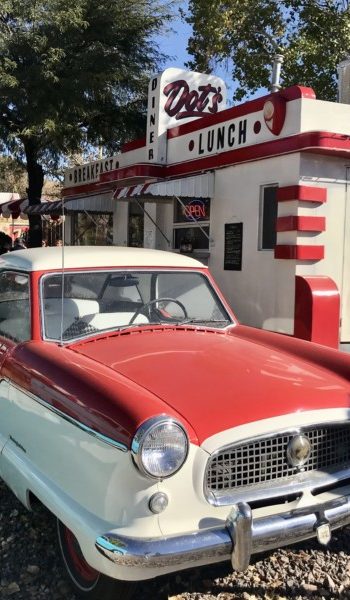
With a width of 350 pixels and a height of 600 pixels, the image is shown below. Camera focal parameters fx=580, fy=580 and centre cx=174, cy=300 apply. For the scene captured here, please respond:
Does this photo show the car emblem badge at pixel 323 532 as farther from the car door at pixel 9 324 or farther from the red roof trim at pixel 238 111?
the red roof trim at pixel 238 111

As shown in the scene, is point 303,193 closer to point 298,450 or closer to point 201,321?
point 201,321

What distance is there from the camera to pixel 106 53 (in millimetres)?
14055

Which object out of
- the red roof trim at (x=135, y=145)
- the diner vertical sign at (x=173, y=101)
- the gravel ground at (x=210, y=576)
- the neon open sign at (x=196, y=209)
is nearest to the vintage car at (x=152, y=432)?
the gravel ground at (x=210, y=576)

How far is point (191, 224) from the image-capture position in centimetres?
955

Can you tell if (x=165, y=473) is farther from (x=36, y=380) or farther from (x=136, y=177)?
(x=136, y=177)

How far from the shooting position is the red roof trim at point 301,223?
23.1 ft

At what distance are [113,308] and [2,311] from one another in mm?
852

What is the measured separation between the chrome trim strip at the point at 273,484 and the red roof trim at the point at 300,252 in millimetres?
4523

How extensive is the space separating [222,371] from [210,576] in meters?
1.04

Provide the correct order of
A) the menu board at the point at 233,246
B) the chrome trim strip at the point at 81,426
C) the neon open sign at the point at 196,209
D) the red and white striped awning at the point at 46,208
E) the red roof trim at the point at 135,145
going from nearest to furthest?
1. the chrome trim strip at the point at 81,426
2. the menu board at the point at 233,246
3. the neon open sign at the point at 196,209
4. the red roof trim at the point at 135,145
5. the red and white striped awning at the point at 46,208

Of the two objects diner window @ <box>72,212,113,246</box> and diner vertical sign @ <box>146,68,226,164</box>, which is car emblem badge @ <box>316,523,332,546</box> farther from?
diner window @ <box>72,212,113,246</box>

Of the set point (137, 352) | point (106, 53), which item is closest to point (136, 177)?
point (106, 53)

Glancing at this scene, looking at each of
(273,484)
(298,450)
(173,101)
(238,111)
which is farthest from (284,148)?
(273,484)

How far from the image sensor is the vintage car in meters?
2.26
